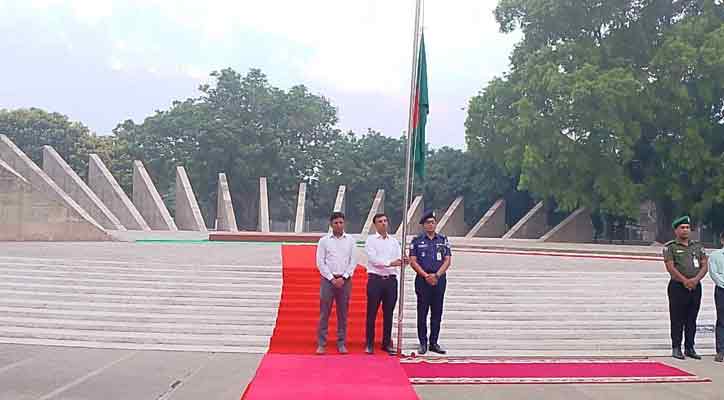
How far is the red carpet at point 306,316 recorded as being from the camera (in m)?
6.95

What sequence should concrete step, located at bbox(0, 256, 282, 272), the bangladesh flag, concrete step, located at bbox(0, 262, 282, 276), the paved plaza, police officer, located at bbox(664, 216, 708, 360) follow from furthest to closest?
concrete step, located at bbox(0, 256, 282, 272) < concrete step, located at bbox(0, 262, 282, 276) < the bangladesh flag < police officer, located at bbox(664, 216, 708, 360) < the paved plaza

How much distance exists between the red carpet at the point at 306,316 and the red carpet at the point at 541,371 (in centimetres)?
87

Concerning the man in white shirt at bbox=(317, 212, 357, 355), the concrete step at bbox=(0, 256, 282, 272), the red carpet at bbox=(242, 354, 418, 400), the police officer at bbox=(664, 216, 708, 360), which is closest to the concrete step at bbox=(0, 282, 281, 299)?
the concrete step at bbox=(0, 256, 282, 272)

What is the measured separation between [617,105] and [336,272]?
52.6ft

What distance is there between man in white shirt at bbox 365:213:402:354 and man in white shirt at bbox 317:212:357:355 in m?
0.22

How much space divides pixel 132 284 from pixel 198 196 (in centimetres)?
2748

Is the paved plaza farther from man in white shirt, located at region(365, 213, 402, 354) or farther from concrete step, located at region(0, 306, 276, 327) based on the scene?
man in white shirt, located at region(365, 213, 402, 354)

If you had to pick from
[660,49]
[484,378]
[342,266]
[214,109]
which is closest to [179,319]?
[342,266]

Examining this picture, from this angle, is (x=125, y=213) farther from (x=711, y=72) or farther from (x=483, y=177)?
(x=711, y=72)

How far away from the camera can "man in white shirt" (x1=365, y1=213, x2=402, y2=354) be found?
661 centimetres

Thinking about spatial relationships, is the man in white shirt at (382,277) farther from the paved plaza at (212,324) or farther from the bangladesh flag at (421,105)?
the bangladesh flag at (421,105)

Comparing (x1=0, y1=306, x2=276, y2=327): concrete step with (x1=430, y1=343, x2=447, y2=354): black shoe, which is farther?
(x1=0, y1=306, x2=276, y2=327): concrete step

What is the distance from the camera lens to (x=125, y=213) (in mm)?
26078

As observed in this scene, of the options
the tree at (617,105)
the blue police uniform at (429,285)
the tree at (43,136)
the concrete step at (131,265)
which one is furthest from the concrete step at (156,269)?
the tree at (43,136)
